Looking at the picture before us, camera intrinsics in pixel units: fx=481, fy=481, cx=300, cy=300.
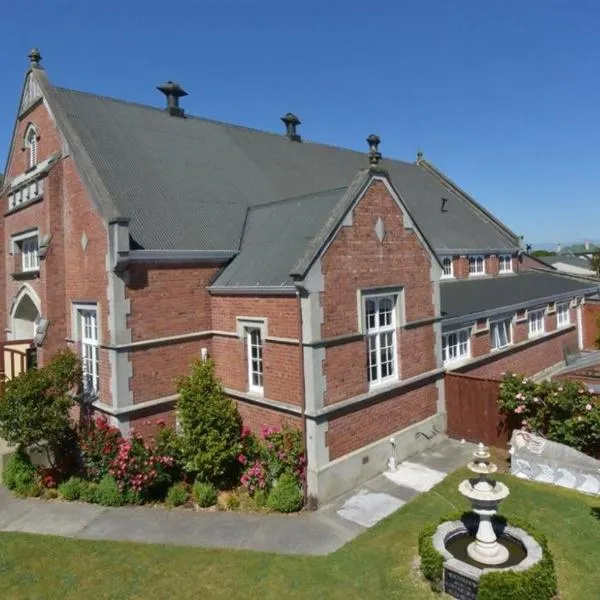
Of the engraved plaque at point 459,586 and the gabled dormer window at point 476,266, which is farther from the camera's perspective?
the gabled dormer window at point 476,266

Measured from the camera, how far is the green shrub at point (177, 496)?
12.4 meters

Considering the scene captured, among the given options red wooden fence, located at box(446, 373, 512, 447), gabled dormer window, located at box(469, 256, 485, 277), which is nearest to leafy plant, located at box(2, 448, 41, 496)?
red wooden fence, located at box(446, 373, 512, 447)

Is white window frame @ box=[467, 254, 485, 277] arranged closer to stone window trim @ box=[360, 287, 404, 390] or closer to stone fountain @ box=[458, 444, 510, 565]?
stone window trim @ box=[360, 287, 404, 390]

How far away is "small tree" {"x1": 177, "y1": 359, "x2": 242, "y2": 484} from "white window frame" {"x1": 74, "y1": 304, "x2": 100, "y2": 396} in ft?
10.1

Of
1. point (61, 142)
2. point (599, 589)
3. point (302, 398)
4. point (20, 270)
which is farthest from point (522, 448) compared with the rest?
point (20, 270)

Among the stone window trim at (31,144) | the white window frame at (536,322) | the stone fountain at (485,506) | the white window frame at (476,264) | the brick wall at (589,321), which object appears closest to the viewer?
the stone fountain at (485,506)

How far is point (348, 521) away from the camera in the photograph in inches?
438

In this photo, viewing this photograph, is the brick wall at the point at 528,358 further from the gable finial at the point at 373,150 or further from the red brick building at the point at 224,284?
the gable finial at the point at 373,150

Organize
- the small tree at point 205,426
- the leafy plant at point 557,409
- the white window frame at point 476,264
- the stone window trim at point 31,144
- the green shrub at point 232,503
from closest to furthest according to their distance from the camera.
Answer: the green shrub at point 232,503 < the small tree at point 205,426 < the leafy plant at point 557,409 < the stone window trim at point 31,144 < the white window frame at point 476,264

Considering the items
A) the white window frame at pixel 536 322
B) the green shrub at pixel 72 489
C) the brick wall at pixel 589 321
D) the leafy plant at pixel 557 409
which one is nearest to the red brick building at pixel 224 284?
the green shrub at pixel 72 489

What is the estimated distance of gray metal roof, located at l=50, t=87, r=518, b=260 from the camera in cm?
1470

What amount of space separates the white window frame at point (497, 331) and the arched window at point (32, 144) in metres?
18.8

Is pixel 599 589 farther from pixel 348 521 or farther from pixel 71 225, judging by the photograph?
pixel 71 225

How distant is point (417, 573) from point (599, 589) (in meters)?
2.93
